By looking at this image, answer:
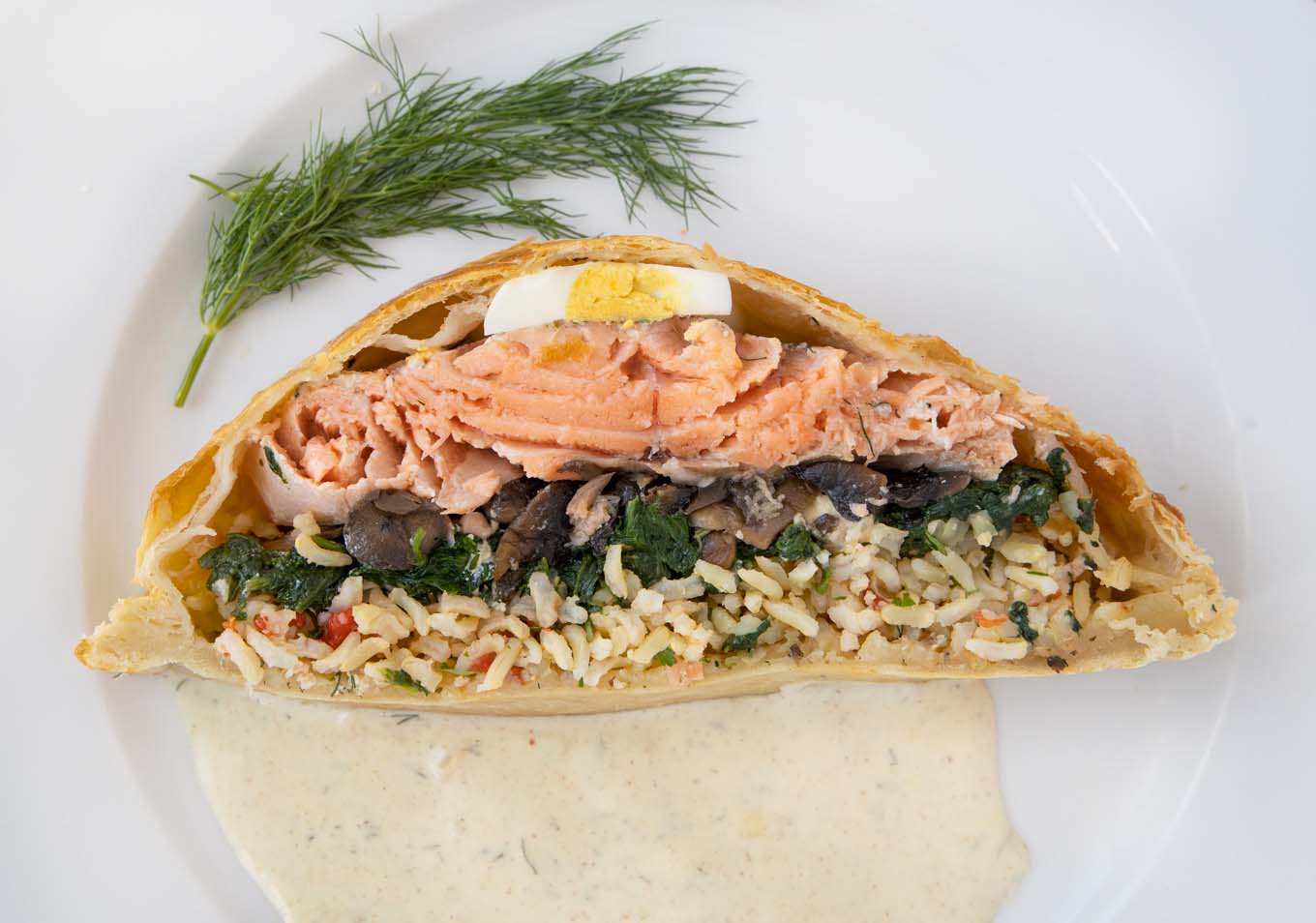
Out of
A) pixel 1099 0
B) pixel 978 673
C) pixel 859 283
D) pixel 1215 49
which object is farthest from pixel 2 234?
pixel 1215 49

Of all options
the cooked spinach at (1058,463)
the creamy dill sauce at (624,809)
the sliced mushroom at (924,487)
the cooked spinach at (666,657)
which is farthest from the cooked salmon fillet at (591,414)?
the creamy dill sauce at (624,809)

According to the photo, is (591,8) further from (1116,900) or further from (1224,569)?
(1116,900)

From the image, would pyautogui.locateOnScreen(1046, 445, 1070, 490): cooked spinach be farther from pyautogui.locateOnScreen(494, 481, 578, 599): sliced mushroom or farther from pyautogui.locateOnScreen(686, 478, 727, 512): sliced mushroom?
pyautogui.locateOnScreen(494, 481, 578, 599): sliced mushroom

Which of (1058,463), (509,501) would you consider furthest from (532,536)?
(1058,463)

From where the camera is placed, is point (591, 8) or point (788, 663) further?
point (591, 8)

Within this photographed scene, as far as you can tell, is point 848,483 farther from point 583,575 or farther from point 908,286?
point 908,286
